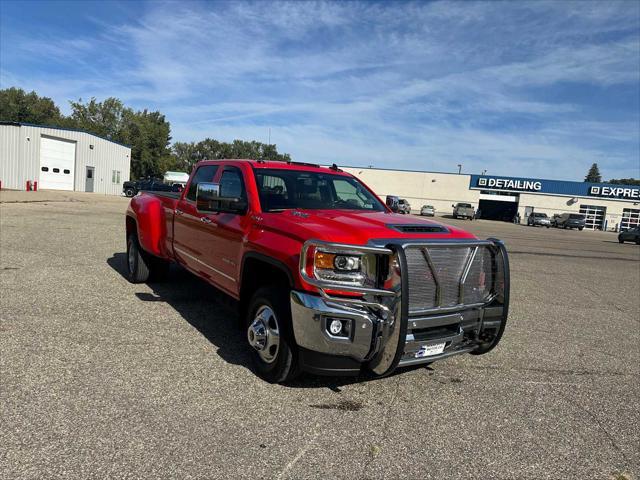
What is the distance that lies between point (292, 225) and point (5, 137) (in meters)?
38.6

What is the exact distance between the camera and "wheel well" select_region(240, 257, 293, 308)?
3.93 m

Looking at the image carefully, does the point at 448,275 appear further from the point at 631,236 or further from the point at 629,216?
the point at 629,216

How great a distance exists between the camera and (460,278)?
12.3ft

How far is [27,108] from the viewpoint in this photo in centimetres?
8225

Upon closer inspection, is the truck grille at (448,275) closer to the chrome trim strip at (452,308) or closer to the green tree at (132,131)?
the chrome trim strip at (452,308)

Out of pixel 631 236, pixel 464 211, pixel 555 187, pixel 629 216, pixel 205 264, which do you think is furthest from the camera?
pixel 555 187

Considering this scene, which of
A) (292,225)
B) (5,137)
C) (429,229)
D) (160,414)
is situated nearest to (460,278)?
(429,229)

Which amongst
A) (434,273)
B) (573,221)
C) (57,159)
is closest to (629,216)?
(573,221)

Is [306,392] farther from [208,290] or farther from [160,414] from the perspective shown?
[208,290]

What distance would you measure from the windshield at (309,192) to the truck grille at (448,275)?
1.41 meters

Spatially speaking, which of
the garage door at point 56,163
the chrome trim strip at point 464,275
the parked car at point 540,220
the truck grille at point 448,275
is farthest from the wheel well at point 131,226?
the parked car at point 540,220

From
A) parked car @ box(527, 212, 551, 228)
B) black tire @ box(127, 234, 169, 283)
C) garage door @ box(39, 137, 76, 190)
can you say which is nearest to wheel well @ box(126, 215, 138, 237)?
black tire @ box(127, 234, 169, 283)

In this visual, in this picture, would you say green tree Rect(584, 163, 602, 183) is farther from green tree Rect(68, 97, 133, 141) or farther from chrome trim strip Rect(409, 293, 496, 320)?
chrome trim strip Rect(409, 293, 496, 320)

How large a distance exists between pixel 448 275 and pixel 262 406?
5.59 feet
